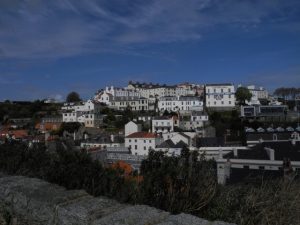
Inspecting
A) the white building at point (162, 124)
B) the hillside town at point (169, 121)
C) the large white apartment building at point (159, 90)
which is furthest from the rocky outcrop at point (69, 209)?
the large white apartment building at point (159, 90)

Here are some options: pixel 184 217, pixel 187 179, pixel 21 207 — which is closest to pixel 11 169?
pixel 21 207

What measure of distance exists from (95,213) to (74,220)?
0.53ft

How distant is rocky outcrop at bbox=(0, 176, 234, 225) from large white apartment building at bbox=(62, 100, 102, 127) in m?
86.6

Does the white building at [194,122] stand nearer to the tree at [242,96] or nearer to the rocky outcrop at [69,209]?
the tree at [242,96]

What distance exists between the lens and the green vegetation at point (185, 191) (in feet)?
11.6


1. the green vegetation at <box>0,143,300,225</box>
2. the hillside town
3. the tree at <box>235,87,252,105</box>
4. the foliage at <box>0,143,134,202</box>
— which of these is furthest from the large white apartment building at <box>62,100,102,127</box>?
the green vegetation at <box>0,143,300,225</box>

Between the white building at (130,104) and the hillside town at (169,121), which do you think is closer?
the hillside town at (169,121)

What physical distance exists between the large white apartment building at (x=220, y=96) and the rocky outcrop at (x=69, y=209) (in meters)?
103

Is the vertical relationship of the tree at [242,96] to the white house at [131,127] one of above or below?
above

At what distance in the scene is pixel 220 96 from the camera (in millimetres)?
105438

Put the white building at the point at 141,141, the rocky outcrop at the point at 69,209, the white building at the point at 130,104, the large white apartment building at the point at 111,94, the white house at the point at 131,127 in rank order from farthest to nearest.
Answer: the large white apartment building at the point at 111,94
the white building at the point at 130,104
the white house at the point at 131,127
the white building at the point at 141,141
the rocky outcrop at the point at 69,209

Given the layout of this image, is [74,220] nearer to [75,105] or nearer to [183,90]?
[75,105]

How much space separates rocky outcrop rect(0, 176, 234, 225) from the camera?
8.70 ft

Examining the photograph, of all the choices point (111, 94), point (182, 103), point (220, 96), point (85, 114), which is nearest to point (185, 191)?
point (85, 114)
